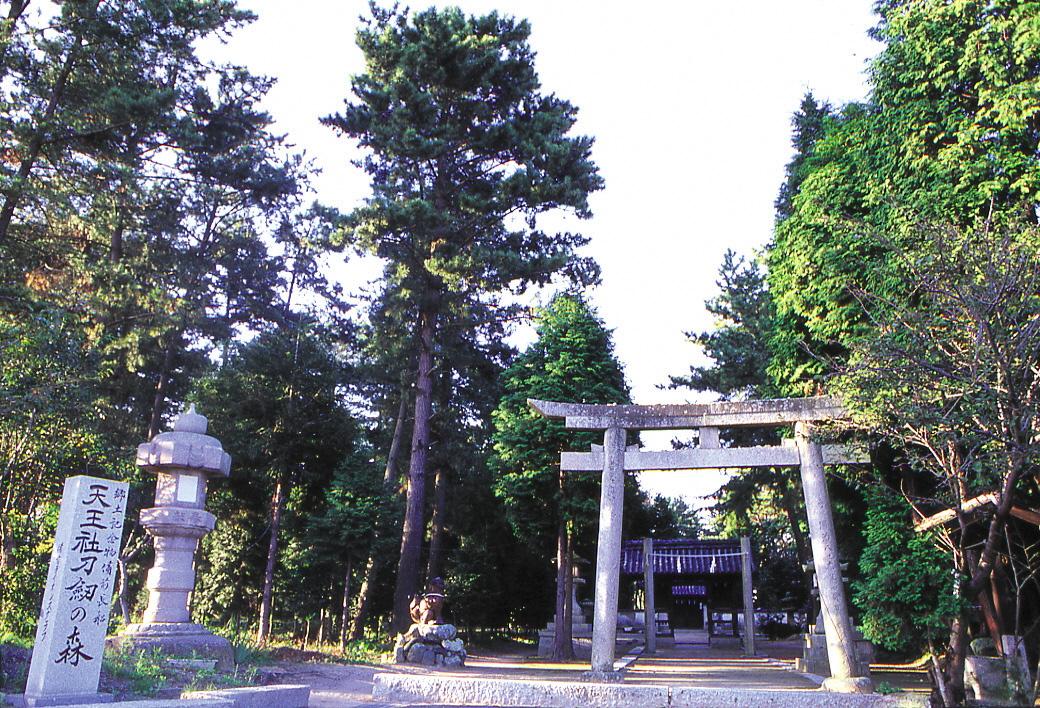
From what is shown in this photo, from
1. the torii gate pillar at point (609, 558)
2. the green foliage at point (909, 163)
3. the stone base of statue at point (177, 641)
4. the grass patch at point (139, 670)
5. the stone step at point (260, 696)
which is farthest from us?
the torii gate pillar at point (609, 558)

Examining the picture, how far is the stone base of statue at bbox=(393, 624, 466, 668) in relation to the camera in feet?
47.5

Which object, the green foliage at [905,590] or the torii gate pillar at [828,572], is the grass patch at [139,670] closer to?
the torii gate pillar at [828,572]

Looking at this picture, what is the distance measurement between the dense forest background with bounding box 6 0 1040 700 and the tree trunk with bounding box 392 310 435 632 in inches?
3.5

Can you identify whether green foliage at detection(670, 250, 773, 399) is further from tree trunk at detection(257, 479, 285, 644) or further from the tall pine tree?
tree trunk at detection(257, 479, 285, 644)

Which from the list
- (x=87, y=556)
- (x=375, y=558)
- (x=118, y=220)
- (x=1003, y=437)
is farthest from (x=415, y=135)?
(x=1003, y=437)

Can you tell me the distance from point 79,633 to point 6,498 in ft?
21.4

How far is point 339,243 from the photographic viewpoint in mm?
18281

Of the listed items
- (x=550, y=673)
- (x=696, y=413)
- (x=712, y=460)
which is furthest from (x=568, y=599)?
(x=696, y=413)

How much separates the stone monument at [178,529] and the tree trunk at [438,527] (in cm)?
1233

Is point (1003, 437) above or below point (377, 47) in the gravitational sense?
below

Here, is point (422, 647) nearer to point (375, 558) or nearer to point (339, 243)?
point (375, 558)

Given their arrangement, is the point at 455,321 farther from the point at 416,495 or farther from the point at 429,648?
the point at 429,648

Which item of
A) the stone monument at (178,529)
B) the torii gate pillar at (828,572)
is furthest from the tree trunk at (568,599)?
the stone monument at (178,529)

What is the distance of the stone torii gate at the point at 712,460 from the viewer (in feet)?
40.4
